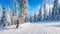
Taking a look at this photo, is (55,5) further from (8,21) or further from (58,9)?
(8,21)

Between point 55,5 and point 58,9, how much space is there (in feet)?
9.34

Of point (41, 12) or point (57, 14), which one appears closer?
point (57, 14)

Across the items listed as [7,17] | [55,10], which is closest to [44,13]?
[55,10]

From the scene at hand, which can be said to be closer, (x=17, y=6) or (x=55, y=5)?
(x=17, y=6)

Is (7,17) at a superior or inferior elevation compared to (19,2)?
inferior

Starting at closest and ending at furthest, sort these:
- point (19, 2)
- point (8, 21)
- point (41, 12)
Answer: point (19, 2) < point (8, 21) < point (41, 12)

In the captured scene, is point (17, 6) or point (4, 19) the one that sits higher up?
point (17, 6)

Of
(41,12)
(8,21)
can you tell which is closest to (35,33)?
(8,21)

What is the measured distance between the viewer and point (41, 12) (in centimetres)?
9700

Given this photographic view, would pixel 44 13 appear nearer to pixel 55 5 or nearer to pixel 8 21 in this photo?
pixel 55 5

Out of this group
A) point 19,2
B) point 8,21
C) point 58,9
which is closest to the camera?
point 19,2

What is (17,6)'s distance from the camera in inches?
962

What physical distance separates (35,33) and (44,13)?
85655mm

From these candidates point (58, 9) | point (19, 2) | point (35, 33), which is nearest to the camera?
point (35, 33)
